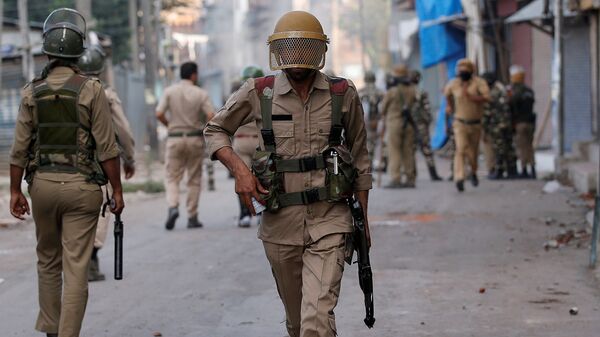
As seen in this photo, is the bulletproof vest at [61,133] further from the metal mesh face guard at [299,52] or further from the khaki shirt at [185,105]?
the khaki shirt at [185,105]

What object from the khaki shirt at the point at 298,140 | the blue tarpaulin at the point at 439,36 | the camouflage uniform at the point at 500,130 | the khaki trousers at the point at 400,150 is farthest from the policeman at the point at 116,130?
the blue tarpaulin at the point at 439,36

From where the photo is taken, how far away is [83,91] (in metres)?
6.37

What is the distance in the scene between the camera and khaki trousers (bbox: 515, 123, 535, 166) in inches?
773

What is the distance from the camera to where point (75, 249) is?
20.8 ft

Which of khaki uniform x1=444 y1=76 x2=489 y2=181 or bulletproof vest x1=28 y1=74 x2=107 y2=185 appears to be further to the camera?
khaki uniform x1=444 y1=76 x2=489 y2=181

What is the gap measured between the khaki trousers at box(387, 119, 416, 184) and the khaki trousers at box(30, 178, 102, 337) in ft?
40.0

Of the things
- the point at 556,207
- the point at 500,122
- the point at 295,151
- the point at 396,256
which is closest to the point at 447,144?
the point at 500,122

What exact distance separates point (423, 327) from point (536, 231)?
5.28m

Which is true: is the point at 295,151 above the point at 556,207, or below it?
above

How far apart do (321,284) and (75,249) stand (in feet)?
5.47

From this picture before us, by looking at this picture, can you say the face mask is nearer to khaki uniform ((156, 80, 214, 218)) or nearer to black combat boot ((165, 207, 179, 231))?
khaki uniform ((156, 80, 214, 218))

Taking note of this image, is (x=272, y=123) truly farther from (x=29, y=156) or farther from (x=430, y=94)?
(x=430, y=94)

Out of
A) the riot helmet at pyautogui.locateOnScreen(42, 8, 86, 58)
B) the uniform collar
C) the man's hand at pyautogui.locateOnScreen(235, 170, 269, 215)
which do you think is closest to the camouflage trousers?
the riot helmet at pyautogui.locateOnScreen(42, 8, 86, 58)

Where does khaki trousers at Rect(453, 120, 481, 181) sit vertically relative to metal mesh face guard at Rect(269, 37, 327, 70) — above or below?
below
